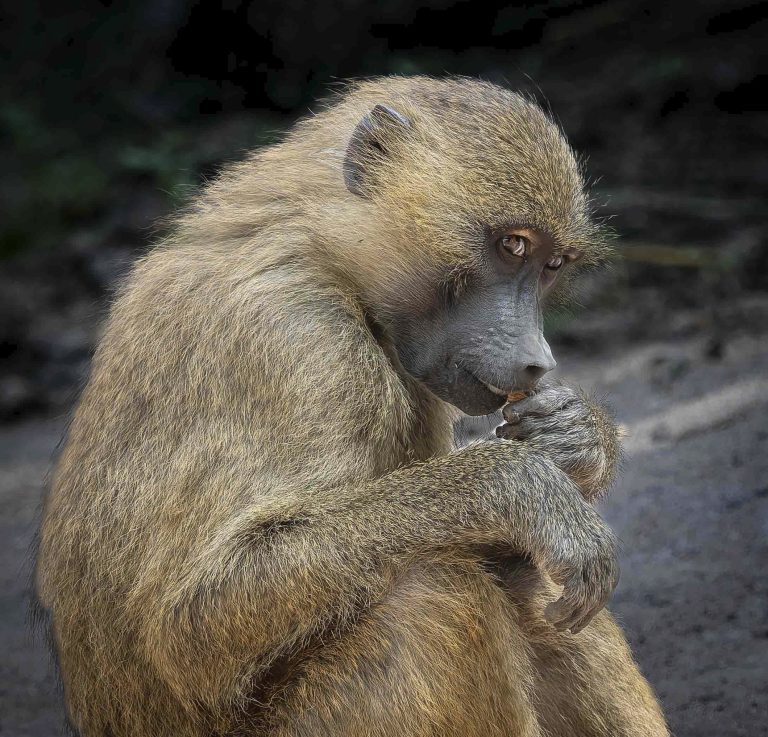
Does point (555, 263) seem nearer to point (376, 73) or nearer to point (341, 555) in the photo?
point (341, 555)

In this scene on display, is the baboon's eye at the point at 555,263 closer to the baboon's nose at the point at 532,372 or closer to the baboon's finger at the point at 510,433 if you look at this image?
the baboon's nose at the point at 532,372

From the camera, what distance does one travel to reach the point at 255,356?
12.4ft

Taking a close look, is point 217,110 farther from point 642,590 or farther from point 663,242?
point 642,590

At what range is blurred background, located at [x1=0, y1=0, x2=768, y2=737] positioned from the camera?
8930mm

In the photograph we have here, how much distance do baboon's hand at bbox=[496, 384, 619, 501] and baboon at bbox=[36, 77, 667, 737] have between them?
0.01m

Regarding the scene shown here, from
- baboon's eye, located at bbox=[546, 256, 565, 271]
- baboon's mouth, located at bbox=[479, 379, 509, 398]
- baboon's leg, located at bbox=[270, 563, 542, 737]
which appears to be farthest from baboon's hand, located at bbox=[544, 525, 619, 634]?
baboon's eye, located at bbox=[546, 256, 565, 271]

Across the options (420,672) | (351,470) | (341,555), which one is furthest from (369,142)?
(420,672)

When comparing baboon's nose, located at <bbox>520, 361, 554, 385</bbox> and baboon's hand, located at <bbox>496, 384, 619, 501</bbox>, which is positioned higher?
baboon's nose, located at <bbox>520, 361, 554, 385</bbox>

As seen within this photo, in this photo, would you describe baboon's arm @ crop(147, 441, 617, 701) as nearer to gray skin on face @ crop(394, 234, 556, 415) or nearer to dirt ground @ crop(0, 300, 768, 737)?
gray skin on face @ crop(394, 234, 556, 415)

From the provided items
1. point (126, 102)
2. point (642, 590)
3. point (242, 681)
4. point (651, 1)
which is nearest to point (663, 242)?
point (651, 1)

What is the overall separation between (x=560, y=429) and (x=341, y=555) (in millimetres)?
1017

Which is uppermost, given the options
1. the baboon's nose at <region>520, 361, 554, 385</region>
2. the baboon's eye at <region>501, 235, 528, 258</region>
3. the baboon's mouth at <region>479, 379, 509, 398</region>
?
the baboon's eye at <region>501, 235, 528, 258</region>

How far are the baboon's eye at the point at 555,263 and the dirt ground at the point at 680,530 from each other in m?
2.00

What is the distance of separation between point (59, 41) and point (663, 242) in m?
6.07
